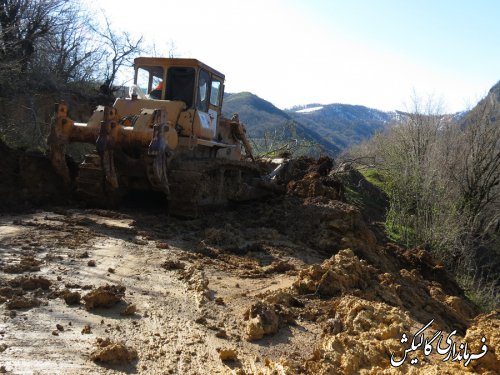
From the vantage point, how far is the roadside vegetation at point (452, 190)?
13.1 metres

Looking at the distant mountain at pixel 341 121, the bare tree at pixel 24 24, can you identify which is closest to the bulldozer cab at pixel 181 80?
the bare tree at pixel 24 24

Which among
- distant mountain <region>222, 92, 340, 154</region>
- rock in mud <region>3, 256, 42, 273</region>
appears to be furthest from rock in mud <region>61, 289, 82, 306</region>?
distant mountain <region>222, 92, 340, 154</region>

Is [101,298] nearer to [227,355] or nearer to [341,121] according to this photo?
[227,355]

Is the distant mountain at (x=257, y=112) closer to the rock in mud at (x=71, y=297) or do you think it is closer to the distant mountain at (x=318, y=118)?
the distant mountain at (x=318, y=118)

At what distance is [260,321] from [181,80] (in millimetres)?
6379

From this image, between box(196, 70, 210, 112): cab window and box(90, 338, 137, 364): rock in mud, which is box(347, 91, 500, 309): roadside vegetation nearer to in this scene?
box(196, 70, 210, 112): cab window

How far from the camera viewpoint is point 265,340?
159 inches

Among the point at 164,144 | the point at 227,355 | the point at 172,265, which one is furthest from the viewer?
the point at 164,144

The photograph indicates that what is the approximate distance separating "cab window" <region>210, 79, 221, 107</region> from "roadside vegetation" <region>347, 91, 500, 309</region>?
6.56 metres

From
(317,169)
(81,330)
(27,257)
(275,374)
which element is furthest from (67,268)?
(317,169)

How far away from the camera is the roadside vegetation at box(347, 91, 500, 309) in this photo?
1312 cm

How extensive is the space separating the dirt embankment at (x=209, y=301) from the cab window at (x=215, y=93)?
9.51 feet

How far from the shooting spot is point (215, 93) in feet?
33.1

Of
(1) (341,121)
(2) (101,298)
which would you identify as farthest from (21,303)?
(1) (341,121)
